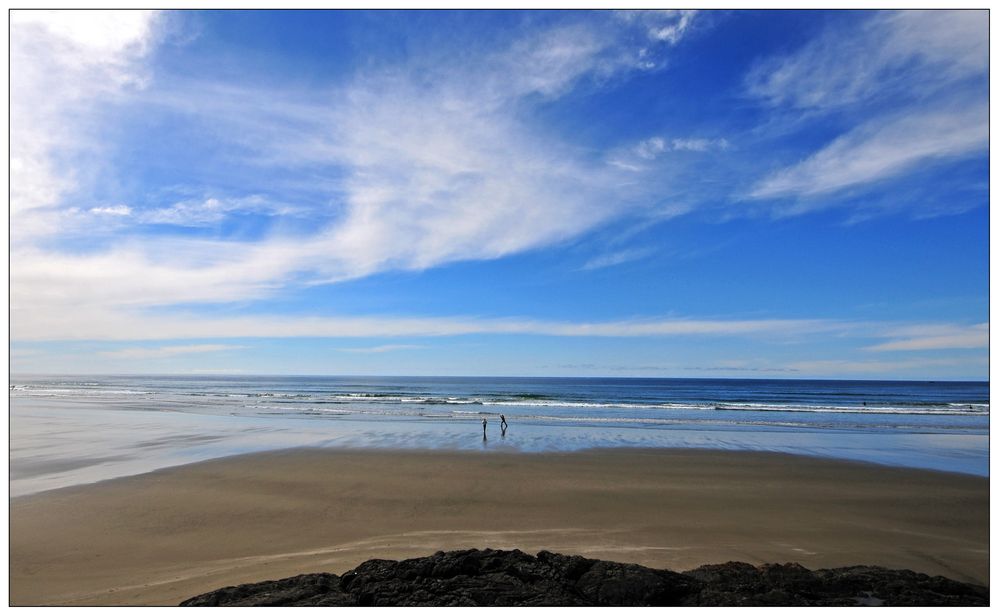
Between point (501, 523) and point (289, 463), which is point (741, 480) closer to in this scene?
point (501, 523)

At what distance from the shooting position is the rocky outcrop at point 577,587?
4.45 metres

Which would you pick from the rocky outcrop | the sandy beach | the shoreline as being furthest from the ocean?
the rocky outcrop

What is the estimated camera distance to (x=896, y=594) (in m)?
4.56

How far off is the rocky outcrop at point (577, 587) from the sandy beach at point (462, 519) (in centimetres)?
173

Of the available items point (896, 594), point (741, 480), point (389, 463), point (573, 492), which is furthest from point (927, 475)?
point (389, 463)

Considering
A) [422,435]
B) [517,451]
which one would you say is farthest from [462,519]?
[422,435]

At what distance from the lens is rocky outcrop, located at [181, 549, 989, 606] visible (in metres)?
4.45

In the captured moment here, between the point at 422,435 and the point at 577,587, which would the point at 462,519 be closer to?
the point at 577,587

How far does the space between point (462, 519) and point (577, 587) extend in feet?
15.2

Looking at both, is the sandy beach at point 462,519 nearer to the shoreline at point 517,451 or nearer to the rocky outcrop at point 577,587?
the shoreline at point 517,451

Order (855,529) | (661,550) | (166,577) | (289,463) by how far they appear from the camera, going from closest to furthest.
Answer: (166,577) → (661,550) → (855,529) → (289,463)

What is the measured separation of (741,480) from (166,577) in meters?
11.6

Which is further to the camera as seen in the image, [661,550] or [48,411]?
[48,411]

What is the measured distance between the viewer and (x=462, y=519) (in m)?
8.91
